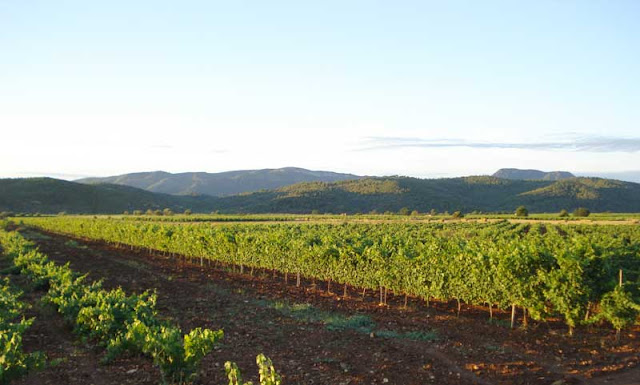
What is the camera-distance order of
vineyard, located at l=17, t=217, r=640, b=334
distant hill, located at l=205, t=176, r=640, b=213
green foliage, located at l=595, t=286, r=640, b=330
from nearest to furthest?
green foliage, located at l=595, t=286, r=640, b=330, vineyard, located at l=17, t=217, r=640, b=334, distant hill, located at l=205, t=176, r=640, b=213

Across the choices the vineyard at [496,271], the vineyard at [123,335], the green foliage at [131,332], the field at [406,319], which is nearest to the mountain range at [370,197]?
the vineyard at [496,271]

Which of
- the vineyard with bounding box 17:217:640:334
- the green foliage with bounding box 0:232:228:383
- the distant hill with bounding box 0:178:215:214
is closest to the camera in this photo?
the green foliage with bounding box 0:232:228:383

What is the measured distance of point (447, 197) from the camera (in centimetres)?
11162

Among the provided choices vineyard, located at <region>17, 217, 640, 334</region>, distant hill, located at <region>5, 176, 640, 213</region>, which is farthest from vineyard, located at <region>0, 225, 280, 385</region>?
distant hill, located at <region>5, 176, 640, 213</region>

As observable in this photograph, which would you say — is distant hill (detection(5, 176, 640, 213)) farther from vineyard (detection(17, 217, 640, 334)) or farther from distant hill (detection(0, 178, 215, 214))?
vineyard (detection(17, 217, 640, 334))

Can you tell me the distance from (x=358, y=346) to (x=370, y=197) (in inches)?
4004

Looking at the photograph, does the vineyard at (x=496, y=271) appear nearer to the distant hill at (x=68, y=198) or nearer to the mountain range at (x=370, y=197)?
the mountain range at (x=370, y=197)

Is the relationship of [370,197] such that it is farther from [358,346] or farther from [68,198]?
[358,346]

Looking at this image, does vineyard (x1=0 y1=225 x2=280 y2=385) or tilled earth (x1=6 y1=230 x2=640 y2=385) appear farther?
tilled earth (x1=6 y1=230 x2=640 y2=385)

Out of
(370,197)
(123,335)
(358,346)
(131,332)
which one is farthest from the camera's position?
(370,197)

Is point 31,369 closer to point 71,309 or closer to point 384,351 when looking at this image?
point 71,309

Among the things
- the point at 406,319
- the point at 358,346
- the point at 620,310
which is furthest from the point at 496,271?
the point at 358,346

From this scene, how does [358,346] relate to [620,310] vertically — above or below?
below

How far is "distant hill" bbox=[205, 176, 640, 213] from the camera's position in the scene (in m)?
104
